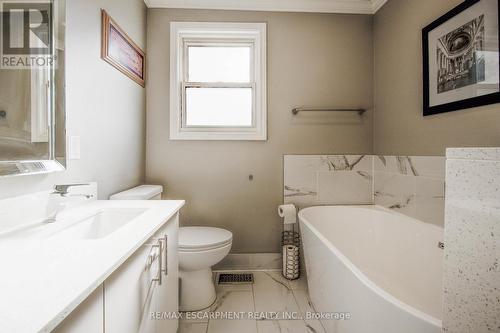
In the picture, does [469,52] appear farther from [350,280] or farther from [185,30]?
[185,30]

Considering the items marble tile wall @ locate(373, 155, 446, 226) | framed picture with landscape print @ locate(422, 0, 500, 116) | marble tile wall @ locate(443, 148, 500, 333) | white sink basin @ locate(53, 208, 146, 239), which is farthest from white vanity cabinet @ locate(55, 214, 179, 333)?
framed picture with landscape print @ locate(422, 0, 500, 116)

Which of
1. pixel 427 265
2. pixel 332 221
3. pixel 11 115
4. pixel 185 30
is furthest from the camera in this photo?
pixel 185 30

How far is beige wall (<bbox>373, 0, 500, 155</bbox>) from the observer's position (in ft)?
4.48

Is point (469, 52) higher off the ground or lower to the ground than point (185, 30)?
lower

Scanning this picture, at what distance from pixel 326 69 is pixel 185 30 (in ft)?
4.41

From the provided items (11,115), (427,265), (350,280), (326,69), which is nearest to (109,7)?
(11,115)

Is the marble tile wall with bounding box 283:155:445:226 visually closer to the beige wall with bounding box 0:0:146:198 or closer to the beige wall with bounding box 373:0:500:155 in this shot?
the beige wall with bounding box 373:0:500:155

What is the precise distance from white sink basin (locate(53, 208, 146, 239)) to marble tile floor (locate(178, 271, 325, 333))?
0.84 metres

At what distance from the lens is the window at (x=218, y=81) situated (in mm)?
2248

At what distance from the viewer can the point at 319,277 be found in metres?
1.52

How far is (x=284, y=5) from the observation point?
7.34ft

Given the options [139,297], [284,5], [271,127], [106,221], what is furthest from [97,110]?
[284,5]

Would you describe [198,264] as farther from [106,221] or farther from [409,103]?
[409,103]

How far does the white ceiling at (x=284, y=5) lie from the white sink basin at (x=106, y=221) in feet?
6.39
